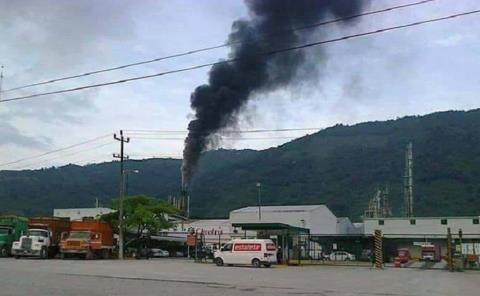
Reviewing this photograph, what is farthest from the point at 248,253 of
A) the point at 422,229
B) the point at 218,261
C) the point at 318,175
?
the point at 318,175

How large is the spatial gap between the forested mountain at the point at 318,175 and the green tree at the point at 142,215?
39429 mm

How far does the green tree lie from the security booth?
35.5 feet

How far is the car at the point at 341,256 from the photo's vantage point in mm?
67875

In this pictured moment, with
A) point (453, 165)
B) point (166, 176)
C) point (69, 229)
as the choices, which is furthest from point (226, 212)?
point (69, 229)

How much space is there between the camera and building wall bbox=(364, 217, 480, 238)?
3359 inches

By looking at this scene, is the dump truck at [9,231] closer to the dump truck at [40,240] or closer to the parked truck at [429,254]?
the dump truck at [40,240]

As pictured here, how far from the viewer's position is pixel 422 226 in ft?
288

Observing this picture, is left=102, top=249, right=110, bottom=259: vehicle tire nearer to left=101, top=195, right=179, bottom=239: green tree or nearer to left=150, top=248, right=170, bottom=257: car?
left=101, top=195, right=179, bottom=239: green tree

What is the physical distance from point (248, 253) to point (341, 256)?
2573cm

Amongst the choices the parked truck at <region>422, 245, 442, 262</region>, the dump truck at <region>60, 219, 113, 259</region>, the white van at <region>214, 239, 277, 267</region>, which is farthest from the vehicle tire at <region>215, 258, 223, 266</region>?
the parked truck at <region>422, 245, 442, 262</region>

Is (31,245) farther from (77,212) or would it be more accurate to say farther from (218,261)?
(77,212)

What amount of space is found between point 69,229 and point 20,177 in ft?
201

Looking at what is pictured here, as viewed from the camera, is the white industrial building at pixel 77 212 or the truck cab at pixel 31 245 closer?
the truck cab at pixel 31 245

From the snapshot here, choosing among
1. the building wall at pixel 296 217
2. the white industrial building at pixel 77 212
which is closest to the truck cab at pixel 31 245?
the building wall at pixel 296 217
